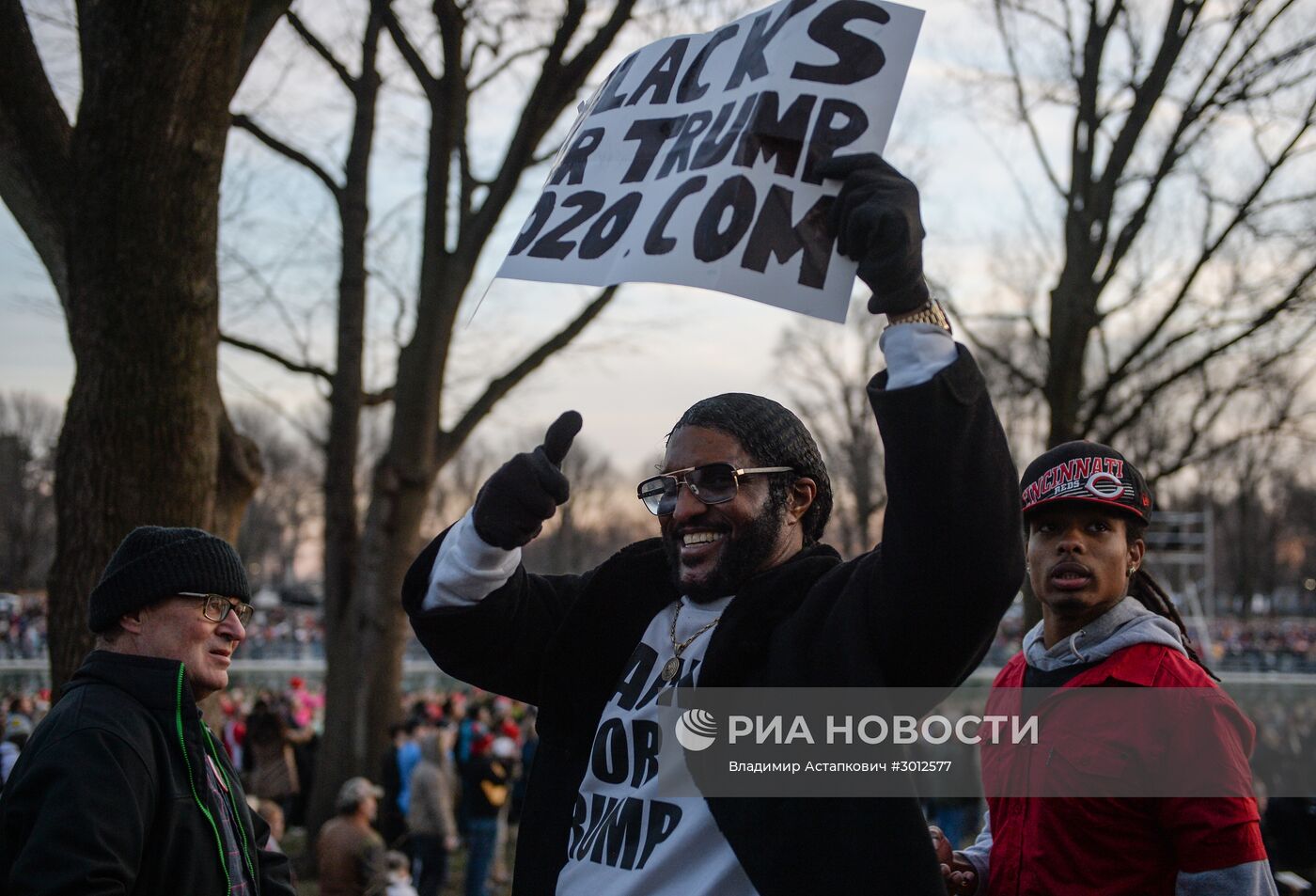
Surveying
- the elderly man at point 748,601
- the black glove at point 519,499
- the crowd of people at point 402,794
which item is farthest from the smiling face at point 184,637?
the crowd of people at point 402,794

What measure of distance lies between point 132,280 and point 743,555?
3398 mm

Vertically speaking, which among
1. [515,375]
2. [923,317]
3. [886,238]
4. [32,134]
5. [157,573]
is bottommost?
[157,573]

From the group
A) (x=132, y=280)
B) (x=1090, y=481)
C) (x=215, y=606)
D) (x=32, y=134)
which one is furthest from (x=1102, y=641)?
(x=32, y=134)

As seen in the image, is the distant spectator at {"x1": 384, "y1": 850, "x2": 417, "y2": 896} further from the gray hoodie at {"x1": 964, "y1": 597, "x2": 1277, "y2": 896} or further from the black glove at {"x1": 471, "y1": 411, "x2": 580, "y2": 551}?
the black glove at {"x1": 471, "y1": 411, "x2": 580, "y2": 551}

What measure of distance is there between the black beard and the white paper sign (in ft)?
1.56

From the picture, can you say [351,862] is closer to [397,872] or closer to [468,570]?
[397,872]

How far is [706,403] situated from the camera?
9.10 feet

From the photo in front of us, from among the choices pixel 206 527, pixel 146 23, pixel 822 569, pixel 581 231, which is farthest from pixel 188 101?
pixel 822 569

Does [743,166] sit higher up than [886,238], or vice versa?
[743,166]

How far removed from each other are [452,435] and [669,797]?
29.5ft

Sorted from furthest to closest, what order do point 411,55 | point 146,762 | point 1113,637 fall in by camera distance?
point 411,55, point 1113,637, point 146,762

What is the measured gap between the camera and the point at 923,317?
2244mm

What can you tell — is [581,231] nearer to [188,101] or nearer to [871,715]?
[871,715]

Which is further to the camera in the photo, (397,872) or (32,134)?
(397,872)
